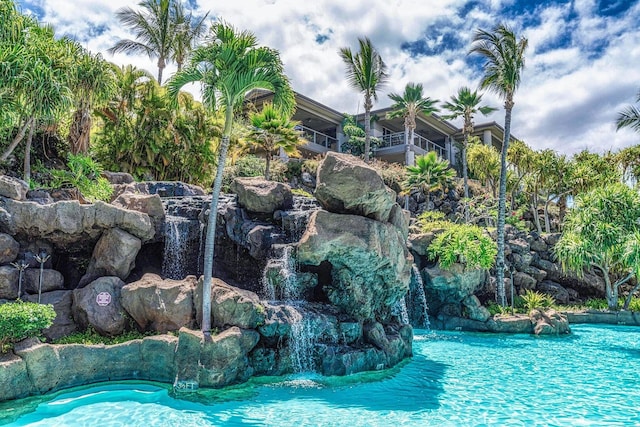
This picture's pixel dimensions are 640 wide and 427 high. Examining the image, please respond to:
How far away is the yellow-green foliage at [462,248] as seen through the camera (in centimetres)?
1812

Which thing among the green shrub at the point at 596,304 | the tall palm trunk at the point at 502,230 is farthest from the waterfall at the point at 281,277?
the green shrub at the point at 596,304

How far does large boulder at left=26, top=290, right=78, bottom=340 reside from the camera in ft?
35.2

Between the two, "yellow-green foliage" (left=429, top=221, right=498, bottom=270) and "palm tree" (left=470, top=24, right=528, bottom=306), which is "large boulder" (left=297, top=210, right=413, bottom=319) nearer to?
"yellow-green foliage" (left=429, top=221, right=498, bottom=270)

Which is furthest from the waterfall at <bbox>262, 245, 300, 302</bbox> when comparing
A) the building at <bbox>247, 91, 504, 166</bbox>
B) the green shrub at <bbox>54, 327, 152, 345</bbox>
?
the building at <bbox>247, 91, 504, 166</bbox>

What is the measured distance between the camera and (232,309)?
1031 cm

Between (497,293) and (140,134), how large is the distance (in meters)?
19.3

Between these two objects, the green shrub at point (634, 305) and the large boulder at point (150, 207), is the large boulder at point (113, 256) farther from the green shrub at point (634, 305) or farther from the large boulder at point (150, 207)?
the green shrub at point (634, 305)

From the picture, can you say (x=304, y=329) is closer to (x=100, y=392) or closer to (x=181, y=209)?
(x=100, y=392)

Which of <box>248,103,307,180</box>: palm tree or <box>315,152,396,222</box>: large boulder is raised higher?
<box>248,103,307,180</box>: palm tree

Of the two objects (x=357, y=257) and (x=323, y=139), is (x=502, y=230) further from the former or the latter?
(x=323, y=139)

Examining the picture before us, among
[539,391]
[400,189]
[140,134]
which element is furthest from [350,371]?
[400,189]

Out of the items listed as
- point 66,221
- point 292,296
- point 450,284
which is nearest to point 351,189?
point 292,296

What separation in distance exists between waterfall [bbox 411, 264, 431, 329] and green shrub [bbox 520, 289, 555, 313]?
5202 millimetres

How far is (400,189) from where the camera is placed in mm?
32750
